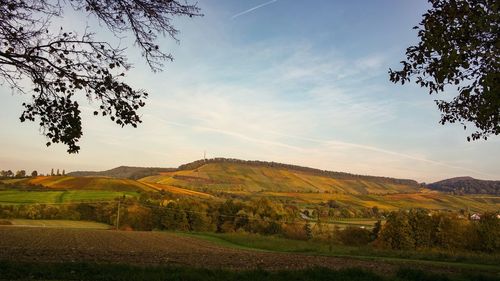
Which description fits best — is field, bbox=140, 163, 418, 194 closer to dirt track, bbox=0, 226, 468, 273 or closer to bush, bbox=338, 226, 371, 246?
bush, bbox=338, 226, 371, 246

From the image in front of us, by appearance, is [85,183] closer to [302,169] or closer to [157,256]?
[157,256]

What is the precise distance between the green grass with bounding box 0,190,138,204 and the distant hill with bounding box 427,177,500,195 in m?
132

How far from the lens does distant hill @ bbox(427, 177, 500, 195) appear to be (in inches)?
6392

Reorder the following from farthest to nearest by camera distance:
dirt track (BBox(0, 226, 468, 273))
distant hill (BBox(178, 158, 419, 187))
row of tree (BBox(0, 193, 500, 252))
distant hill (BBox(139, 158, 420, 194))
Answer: distant hill (BBox(178, 158, 419, 187))
distant hill (BBox(139, 158, 420, 194))
row of tree (BBox(0, 193, 500, 252))
dirt track (BBox(0, 226, 468, 273))

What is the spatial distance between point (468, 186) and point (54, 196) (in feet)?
506

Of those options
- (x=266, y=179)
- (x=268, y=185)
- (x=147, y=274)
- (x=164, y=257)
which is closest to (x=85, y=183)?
(x=268, y=185)

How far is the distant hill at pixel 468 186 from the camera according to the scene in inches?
6392

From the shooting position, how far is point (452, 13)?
9.40m

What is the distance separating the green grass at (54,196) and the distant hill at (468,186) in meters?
132

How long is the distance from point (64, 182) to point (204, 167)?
212ft

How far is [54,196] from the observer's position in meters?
86.8

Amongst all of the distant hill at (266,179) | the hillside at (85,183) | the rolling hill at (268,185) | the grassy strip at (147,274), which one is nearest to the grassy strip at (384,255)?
the grassy strip at (147,274)

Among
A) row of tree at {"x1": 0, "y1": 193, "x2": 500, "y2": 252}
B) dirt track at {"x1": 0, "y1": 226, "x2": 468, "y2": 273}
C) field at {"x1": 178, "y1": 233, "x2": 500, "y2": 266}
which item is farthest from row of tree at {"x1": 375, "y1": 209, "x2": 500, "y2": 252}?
dirt track at {"x1": 0, "y1": 226, "x2": 468, "y2": 273}

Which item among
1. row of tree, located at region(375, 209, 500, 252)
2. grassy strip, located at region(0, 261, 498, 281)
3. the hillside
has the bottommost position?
row of tree, located at region(375, 209, 500, 252)
